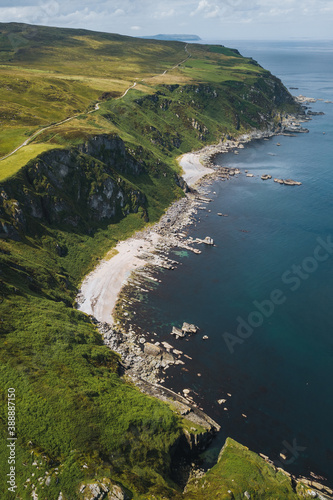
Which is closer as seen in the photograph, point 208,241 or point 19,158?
point 19,158

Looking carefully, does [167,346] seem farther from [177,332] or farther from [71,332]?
[71,332]

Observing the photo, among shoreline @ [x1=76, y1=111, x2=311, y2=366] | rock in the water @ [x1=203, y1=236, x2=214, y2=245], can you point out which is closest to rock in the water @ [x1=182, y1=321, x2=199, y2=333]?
shoreline @ [x1=76, y1=111, x2=311, y2=366]

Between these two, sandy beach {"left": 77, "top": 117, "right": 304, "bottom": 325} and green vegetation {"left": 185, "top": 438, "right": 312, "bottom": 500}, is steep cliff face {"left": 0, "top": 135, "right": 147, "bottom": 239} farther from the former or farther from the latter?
green vegetation {"left": 185, "top": 438, "right": 312, "bottom": 500}

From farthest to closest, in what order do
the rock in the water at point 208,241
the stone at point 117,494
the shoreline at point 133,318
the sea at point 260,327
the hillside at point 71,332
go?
the rock in the water at point 208,241
the shoreline at point 133,318
the sea at point 260,327
the hillside at point 71,332
the stone at point 117,494

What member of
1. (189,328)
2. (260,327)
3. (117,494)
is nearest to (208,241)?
(260,327)

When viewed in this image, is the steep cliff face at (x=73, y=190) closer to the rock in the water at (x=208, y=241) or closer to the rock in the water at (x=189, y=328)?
the rock in the water at (x=208, y=241)

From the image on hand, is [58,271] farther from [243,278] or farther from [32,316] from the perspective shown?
[243,278]

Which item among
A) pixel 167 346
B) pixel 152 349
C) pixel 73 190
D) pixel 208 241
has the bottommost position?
pixel 167 346

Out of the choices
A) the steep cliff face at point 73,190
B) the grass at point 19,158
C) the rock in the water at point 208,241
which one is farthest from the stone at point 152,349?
the grass at point 19,158
